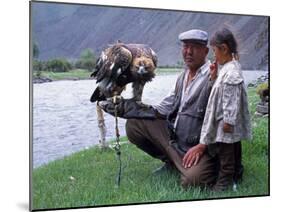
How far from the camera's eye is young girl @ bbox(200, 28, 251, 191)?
4477 millimetres

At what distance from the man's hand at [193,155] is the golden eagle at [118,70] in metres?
0.64

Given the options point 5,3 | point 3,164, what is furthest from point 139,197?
point 5,3

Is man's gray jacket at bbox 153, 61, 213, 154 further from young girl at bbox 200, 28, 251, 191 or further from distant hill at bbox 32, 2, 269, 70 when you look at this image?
distant hill at bbox 32, 2, 269, 70

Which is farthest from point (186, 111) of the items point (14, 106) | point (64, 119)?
point (14, 106)

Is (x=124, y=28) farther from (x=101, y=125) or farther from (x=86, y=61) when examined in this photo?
(x=101, y=125)

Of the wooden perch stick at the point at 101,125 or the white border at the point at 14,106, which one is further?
the wooden perch stick at the point at 101,125

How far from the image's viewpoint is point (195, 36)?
452cm

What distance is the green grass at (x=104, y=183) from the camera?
13.7ft

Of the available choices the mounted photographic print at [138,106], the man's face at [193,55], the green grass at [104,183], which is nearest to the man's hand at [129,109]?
the mounted photographic print at [138,106]

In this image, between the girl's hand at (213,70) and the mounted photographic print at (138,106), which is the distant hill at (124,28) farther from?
the girl's hand at (213,70)

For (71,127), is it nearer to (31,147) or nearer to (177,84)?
(31,147)

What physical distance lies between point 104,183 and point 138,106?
0.64 m

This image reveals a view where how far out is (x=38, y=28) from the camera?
4.14 m
